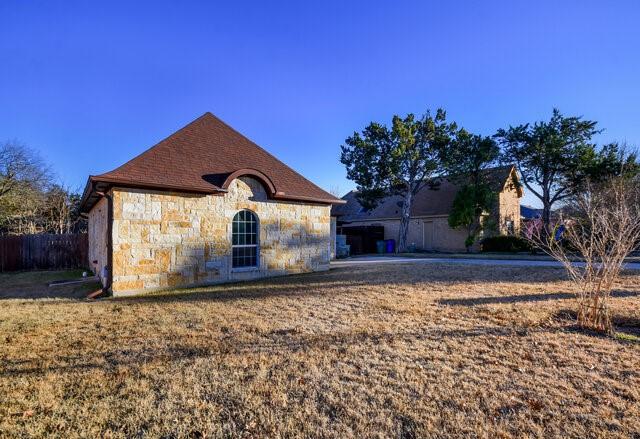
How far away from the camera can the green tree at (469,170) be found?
922 inches

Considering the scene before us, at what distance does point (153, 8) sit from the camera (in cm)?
916

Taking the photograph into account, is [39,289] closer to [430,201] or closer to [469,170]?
[469,170]

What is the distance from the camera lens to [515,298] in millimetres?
7832

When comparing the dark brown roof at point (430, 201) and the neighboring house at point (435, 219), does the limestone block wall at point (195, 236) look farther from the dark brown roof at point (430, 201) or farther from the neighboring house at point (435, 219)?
the neighboring house at point (435, 219)

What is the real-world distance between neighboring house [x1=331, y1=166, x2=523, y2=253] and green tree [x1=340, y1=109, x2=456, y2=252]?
2828mm

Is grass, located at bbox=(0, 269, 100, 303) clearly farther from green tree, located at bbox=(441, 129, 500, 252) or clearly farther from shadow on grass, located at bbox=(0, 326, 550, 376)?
green tree, located at bbox=(441, 129, 500, 252)

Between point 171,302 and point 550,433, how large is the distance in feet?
24.4

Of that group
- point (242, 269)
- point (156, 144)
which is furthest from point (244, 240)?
point (156, 144)

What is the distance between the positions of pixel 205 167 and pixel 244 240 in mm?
2681

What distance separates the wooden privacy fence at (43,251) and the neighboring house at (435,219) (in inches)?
614

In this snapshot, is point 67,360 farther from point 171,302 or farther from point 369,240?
point 369,240

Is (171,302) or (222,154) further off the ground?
(222,154)

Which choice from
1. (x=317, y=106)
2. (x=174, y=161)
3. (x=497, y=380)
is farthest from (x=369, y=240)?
(x=497, y=380)

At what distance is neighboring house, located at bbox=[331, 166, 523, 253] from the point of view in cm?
2527
